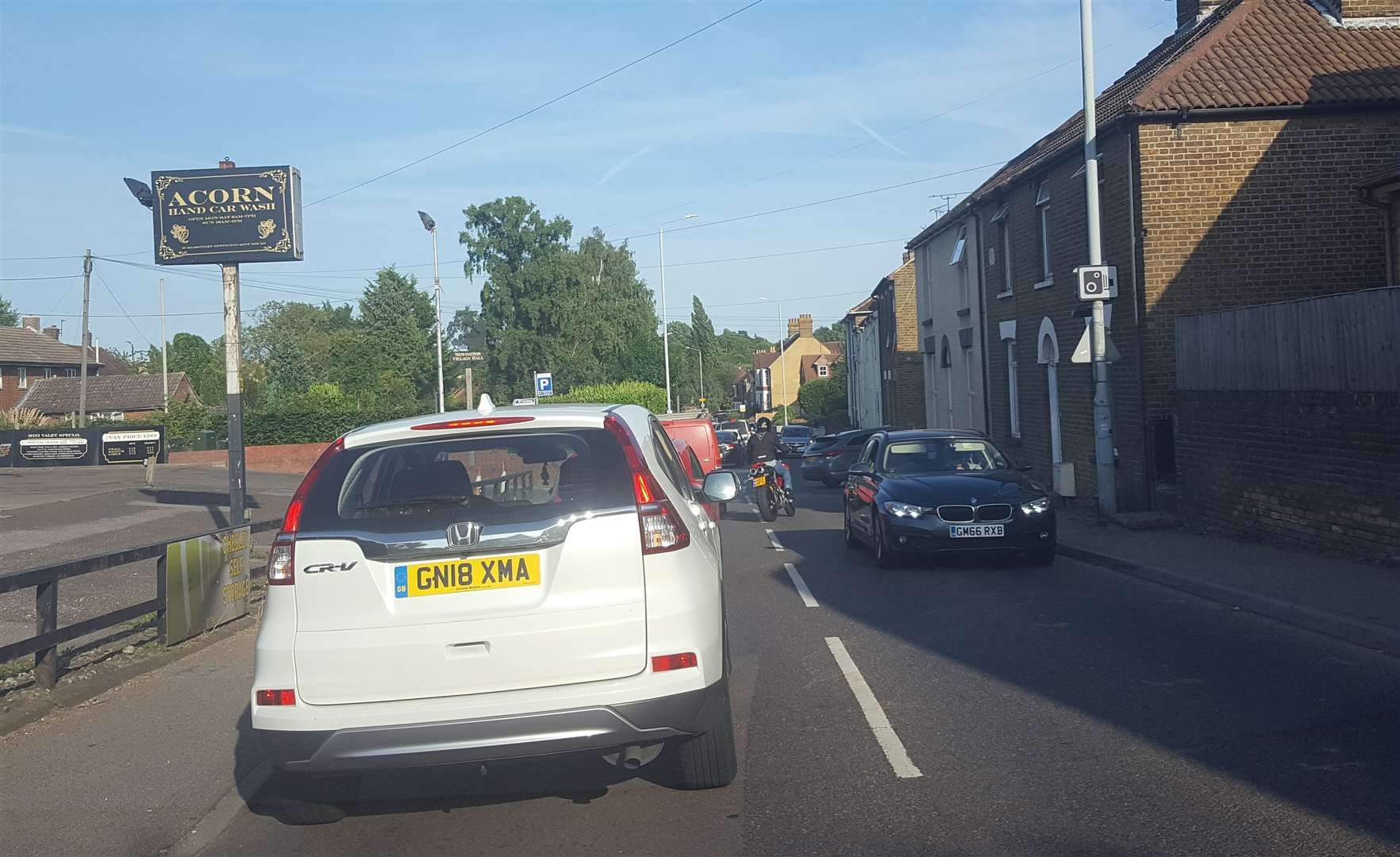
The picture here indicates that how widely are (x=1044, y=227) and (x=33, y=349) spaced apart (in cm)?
7210

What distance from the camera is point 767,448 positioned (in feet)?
69.2

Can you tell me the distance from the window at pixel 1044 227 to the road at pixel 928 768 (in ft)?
45.0

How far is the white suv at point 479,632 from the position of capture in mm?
4480

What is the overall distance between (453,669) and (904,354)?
37.4m

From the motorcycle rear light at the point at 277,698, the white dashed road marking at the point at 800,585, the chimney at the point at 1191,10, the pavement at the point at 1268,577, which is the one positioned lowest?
the white dashed road marking at the point at 800,585

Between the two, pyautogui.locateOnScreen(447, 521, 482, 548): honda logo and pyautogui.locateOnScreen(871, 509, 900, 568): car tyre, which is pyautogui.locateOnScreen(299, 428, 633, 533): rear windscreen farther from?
pyautogui.locateOnScreen(871, 509, 900, 568): car tyre

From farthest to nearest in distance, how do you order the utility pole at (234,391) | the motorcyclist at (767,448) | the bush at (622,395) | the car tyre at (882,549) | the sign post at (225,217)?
the bush at (622,395)
the motorcyclist at (767,448)
the sign post at (225,217)
the utility pole at (234,391)
the car tyre at (882,549)

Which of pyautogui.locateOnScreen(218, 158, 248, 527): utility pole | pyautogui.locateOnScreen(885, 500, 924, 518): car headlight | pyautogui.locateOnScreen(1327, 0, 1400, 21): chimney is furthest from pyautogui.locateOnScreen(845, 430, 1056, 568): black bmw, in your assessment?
pyautogui.locateOnScreen(1327, 0, 1400, 21): chimney

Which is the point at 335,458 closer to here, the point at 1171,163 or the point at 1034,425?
the point at 1171,163

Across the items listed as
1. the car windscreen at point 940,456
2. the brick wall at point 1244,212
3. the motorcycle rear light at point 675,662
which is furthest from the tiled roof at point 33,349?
the motorcycle rear light at point 675,662

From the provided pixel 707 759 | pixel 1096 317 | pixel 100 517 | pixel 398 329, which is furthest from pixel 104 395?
pixel 707 759

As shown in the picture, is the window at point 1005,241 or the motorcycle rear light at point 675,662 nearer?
the motorcycle rear light at point 675,662

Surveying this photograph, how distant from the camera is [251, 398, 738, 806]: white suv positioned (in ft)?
14.7

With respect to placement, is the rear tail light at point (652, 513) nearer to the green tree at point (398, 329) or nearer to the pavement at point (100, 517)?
the pavement at point (100, 517)
